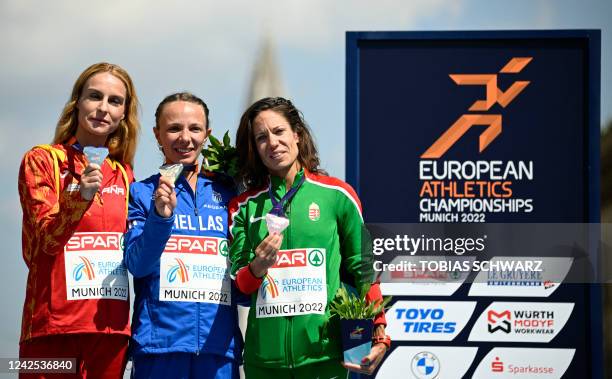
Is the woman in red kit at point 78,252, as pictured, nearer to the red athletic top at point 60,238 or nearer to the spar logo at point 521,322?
the red athletic top at point 60,238

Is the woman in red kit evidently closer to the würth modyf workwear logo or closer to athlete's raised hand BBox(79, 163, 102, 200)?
athlete's raised hand BBox(79, 163, 102, 200)

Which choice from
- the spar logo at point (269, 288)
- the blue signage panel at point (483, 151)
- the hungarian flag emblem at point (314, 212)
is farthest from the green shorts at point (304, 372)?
the blue signage panel at point (483, 151)

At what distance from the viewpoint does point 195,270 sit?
18.3ft

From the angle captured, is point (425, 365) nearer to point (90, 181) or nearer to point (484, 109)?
point (484, 109)

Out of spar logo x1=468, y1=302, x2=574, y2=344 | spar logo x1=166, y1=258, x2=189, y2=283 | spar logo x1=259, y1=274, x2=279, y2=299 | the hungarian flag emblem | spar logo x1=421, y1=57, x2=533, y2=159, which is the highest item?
spar logo x1=421, y1=57, x2=533, y2=159

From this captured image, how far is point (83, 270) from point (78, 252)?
0.10 meters

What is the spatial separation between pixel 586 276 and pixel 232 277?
307cm

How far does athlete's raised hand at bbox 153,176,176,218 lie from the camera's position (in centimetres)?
530

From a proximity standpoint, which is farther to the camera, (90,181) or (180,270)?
(180,270)

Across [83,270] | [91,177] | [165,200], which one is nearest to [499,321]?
[165,200]

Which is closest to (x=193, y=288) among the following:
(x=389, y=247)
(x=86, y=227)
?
(x=86, y=227)

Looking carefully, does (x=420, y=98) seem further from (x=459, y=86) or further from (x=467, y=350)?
(x=467, y=350)

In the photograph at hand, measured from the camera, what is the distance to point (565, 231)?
7457mm

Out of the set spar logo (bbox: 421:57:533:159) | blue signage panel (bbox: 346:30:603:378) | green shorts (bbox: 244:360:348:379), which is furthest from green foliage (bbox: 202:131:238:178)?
spar logo (bbox: 421:57:533:159)
